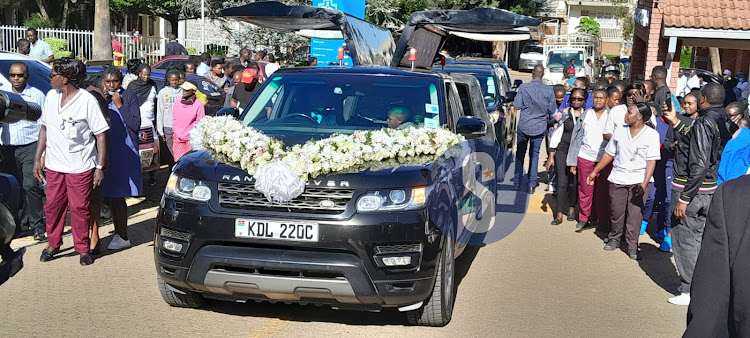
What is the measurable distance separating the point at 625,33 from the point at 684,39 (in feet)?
118

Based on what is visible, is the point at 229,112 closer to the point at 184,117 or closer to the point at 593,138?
the point at 184,117

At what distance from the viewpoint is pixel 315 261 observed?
5.24m

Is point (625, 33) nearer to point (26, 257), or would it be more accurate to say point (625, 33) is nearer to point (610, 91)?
point (610, 91)

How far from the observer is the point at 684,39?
16734 mm

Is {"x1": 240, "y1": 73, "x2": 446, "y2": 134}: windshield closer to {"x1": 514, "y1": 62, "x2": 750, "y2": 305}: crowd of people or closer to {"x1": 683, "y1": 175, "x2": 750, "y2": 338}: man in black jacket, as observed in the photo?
{"x1": 514, "y1": 62, "x2": 750, "y2": 305}: crowd of people

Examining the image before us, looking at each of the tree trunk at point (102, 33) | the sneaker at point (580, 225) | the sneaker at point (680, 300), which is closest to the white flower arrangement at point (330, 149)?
the sneaker at point (680, 300)

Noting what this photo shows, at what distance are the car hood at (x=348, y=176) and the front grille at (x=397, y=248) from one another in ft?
1.31

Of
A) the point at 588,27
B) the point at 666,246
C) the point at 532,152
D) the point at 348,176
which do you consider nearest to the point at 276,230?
the point at 348,176

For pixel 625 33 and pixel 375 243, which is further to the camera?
pixel 625 33

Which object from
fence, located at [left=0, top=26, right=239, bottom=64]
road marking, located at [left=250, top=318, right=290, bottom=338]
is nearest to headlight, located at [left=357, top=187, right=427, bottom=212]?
road marking, located at [left=250, top=318, right=290, bottom=338]

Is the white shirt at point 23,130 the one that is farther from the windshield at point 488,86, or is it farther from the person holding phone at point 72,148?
the windshield at point 488,86

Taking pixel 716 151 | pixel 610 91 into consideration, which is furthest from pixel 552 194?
pixel 716 151

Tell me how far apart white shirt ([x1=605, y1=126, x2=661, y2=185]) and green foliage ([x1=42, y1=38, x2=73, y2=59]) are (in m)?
19.7

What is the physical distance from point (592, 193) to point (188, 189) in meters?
6.03
